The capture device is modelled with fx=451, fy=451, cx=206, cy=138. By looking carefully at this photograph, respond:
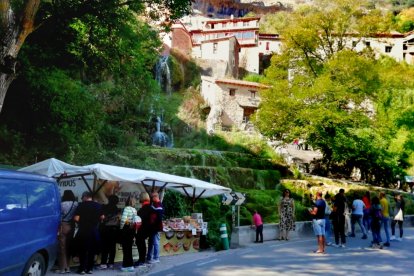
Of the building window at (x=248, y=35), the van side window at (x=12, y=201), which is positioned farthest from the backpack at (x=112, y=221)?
the building window at (x=248, y=35)

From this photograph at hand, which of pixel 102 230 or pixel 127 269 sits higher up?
pixel 102 230

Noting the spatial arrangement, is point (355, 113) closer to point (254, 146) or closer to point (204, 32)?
point (254, 146)

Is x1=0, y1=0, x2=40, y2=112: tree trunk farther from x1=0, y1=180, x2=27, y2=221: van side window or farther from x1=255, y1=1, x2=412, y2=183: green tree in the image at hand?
x1=255, y1=1, x2=412, y2=183: green tree

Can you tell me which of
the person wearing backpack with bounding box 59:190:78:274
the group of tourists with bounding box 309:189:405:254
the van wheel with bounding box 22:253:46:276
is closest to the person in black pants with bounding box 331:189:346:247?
the group of tourists with bounding box 309:189:405:254

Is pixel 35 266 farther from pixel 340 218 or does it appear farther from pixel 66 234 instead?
pixel 340 218

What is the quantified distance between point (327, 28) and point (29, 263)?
3733 cm

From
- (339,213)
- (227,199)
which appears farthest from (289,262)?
(227,199)

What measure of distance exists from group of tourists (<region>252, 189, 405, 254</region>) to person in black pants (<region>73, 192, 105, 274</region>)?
6809mm

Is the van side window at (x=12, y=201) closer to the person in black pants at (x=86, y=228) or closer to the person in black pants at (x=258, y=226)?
the person in black pants at (x=86, y=228)

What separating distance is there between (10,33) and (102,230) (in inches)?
215

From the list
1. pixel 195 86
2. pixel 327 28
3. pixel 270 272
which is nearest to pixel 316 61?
pixel 327 28

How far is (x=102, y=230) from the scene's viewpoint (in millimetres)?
10820

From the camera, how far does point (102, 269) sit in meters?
10.5

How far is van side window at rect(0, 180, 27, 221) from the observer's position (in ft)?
Answer: 22.4
